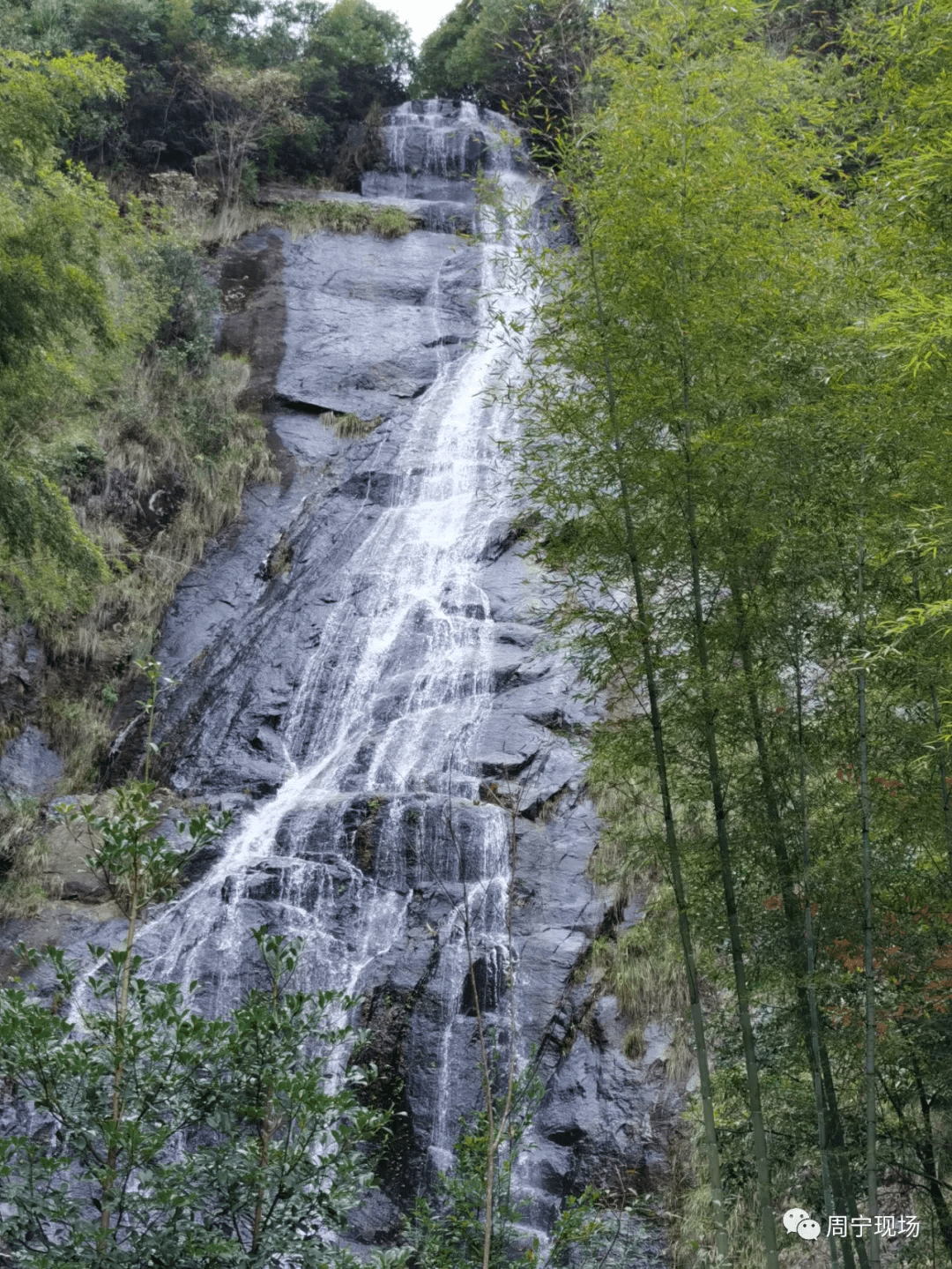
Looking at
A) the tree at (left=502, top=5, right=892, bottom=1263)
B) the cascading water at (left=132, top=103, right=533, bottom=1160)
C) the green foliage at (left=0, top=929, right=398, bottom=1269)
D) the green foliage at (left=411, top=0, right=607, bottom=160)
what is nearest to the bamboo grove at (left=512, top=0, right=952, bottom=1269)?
the tree at (left=502, top=5, right=892, bottom=1263)

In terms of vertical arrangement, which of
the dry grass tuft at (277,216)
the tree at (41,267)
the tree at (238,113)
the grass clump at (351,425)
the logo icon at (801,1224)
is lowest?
the logo icon at (801,1224)

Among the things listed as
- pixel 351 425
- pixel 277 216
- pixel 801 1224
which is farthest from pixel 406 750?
pixel 277 216

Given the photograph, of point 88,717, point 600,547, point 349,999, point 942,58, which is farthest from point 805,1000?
point 88,717

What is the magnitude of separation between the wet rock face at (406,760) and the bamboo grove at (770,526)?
2.82 ft

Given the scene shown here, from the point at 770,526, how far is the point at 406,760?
6.53 meters

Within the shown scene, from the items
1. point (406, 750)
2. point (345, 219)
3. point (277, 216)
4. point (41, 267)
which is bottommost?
point (406, 750)

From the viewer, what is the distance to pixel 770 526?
4.30 m

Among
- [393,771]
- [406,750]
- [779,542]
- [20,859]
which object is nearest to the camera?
[779,542]

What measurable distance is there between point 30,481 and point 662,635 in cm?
475

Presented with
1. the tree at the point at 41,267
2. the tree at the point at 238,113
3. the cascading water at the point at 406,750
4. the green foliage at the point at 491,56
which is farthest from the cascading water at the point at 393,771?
the tree at the point at 238,113

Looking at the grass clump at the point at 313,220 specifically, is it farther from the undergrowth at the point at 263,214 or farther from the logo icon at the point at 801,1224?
the logo icon at the point at 801,1224

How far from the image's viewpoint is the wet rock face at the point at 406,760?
299 inches

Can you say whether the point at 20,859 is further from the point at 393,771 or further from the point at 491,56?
the point at 491,56

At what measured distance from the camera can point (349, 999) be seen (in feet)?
10.3
